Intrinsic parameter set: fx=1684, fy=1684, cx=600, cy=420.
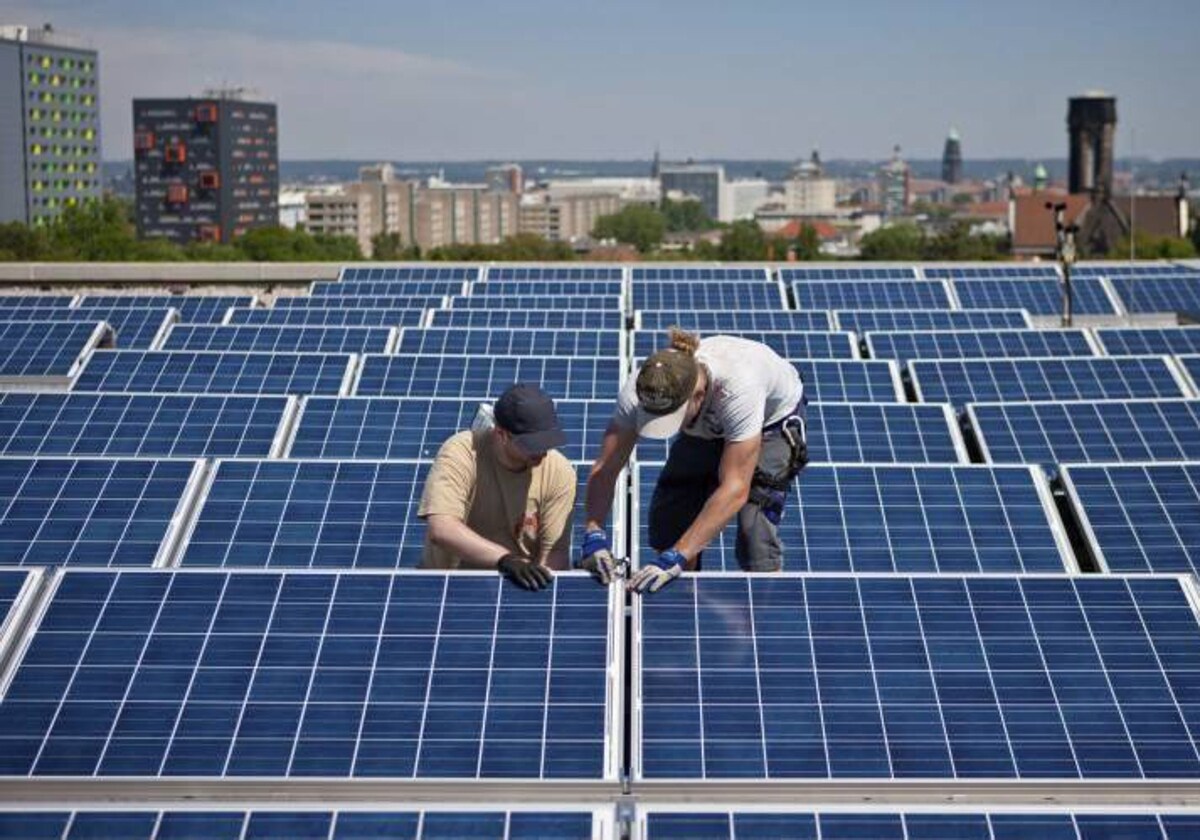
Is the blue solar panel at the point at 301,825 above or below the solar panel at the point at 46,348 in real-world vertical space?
below

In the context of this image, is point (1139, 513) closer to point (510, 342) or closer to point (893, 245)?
point (510, 342)

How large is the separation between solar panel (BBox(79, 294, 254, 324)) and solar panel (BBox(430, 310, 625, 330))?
4.21m

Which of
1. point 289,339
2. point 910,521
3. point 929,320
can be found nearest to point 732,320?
point 929,320

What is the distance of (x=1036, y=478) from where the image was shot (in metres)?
10.7

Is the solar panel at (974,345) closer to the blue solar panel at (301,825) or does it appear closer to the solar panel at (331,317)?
the solar panel at (331,317)

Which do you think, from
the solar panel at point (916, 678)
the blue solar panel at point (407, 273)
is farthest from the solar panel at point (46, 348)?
the blue solar panel at point (407, 273)

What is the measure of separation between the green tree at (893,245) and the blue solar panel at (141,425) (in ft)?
450

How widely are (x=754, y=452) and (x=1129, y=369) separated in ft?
38.3

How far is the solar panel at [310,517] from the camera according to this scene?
10.2 metres

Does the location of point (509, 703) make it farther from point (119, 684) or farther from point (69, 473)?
point (69, 473)

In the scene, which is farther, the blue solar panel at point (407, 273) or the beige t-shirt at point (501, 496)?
the blue solar panel at point (407, 273)

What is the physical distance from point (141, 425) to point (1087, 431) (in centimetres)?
798

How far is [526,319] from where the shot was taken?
2680cm

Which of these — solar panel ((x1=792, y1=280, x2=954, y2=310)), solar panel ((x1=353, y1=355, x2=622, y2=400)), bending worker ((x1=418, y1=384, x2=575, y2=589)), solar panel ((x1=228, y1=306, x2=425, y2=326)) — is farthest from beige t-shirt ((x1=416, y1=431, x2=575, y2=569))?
solar panel ((x1=792, y1=280, x2=954, y2=310))
